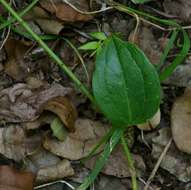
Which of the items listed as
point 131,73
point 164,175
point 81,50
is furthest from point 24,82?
point 164,175

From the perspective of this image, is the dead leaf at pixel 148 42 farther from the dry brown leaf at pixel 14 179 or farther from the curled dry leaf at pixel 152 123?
the dry brown leaf at pixel 14 179

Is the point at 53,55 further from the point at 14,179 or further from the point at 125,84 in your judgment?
the point at 14,179

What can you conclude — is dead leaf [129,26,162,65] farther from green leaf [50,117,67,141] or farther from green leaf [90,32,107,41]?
green leaf [50,117,67,141]

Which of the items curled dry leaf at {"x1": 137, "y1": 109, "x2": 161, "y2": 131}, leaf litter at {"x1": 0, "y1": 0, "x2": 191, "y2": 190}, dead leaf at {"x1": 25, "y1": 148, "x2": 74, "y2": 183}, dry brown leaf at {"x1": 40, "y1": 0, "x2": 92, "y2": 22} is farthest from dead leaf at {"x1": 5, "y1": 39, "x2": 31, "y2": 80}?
curled dry leaf at {"x1": 137, "y1": 109, "x2": 161, "y2": 131}

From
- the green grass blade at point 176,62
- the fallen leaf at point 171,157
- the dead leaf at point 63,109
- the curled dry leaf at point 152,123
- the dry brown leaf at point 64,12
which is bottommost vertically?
the fallen leaf at point 171,157

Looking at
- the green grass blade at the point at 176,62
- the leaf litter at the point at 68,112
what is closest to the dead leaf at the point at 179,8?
the leaf litter at the point at 68,112
